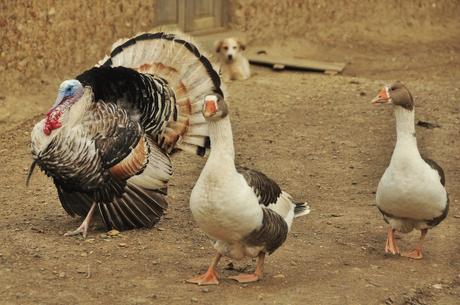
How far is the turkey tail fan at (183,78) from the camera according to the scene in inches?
284

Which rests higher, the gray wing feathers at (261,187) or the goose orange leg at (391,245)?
the gray wing feathers at (261,187)

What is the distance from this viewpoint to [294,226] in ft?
23.0

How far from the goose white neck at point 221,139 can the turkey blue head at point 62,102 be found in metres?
1.27

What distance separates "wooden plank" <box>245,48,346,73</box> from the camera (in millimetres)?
12211

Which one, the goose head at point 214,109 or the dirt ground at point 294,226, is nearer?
the goose head at point 214,109

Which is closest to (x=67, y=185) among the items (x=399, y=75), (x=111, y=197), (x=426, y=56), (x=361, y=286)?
(x=111, y=197)

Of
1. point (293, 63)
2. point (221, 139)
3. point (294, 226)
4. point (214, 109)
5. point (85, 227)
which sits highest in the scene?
point (214, 109)

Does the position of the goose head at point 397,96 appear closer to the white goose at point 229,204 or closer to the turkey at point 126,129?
the white goose at point 229,204

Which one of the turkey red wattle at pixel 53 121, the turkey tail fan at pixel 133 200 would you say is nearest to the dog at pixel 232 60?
the turkey tail fan at pixel 133 200

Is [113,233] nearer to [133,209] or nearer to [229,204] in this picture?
[133,209]

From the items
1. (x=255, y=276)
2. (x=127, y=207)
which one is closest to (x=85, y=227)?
(x=127, y=207)

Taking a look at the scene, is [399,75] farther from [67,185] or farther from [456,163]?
[67,185]

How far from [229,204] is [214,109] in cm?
50

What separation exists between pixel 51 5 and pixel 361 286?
5.56 m
